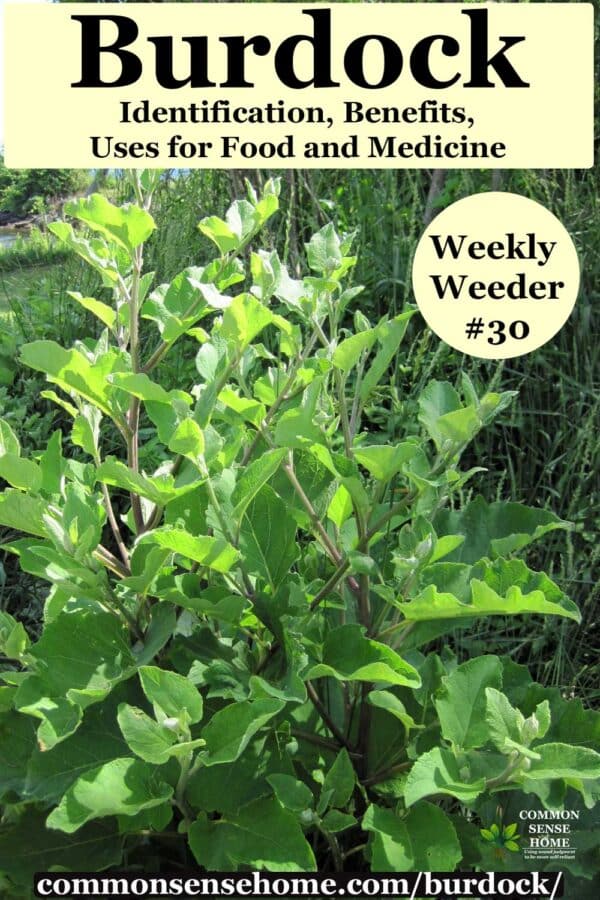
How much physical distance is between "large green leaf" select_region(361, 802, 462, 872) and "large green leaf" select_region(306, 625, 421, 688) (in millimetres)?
162

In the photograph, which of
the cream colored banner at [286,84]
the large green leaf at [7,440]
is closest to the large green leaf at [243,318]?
A: the large green leaf at [7,440]

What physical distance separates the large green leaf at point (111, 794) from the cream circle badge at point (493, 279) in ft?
3.27

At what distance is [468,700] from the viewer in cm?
108

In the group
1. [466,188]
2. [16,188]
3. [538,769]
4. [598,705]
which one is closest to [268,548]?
[538,769]

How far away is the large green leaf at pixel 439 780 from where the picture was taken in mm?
974

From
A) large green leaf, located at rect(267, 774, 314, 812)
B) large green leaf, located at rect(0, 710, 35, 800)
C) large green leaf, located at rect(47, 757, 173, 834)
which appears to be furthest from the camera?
large green leaf, located at rect(0, 710, 35, 800)

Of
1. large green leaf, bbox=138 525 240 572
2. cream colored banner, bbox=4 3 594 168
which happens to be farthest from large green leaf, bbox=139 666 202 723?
cream colored banner, bbox=4 3 594 168

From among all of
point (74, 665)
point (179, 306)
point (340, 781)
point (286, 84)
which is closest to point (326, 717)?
point (340, 781)

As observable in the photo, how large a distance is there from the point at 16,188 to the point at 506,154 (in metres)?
3.02

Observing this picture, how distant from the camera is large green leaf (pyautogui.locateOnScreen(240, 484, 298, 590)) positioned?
1.14m

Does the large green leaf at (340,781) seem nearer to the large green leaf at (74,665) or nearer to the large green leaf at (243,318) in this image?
the large green leaf at (74,665)

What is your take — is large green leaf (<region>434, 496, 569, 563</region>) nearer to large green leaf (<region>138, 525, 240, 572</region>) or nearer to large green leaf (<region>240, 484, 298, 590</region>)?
large green leaf (<region>240, 484, 298, 590</region>)

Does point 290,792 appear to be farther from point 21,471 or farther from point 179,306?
point 179,306

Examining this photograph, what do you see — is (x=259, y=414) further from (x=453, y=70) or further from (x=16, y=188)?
(x=16, y=188)
